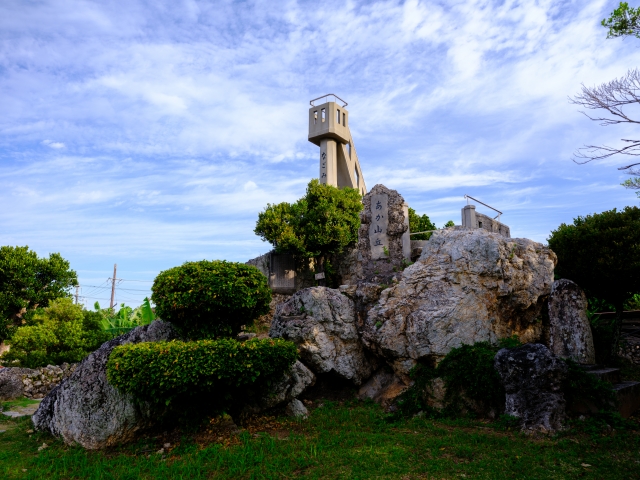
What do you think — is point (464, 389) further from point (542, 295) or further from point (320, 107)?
point (320, 107)

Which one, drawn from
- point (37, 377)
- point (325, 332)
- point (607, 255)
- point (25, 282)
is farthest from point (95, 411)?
point (25, 282)

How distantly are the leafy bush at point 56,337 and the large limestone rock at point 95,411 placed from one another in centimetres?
787

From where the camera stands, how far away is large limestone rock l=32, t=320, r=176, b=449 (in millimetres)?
7504

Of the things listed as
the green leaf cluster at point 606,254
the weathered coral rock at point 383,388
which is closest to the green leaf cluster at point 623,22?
the green leaf cluster at point 606,254

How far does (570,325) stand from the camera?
8.93 m

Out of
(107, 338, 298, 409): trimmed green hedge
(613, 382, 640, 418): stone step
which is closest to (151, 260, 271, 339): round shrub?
(107, 338, 298, 409): trimmed green hedge

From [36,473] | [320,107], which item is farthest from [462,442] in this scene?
[320,107]

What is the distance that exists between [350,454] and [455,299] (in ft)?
12.8

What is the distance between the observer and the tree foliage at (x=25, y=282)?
17812 mm

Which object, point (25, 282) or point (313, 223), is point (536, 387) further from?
point (25, 282)

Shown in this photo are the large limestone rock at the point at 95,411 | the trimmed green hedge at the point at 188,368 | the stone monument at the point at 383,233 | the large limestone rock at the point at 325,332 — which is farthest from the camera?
the stone monument at the point at 383,233

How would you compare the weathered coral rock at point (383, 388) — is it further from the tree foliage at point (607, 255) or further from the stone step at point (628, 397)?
the tree foliage at point (607, 255)

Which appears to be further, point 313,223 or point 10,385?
point 313,223

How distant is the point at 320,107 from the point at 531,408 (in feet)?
83.4
